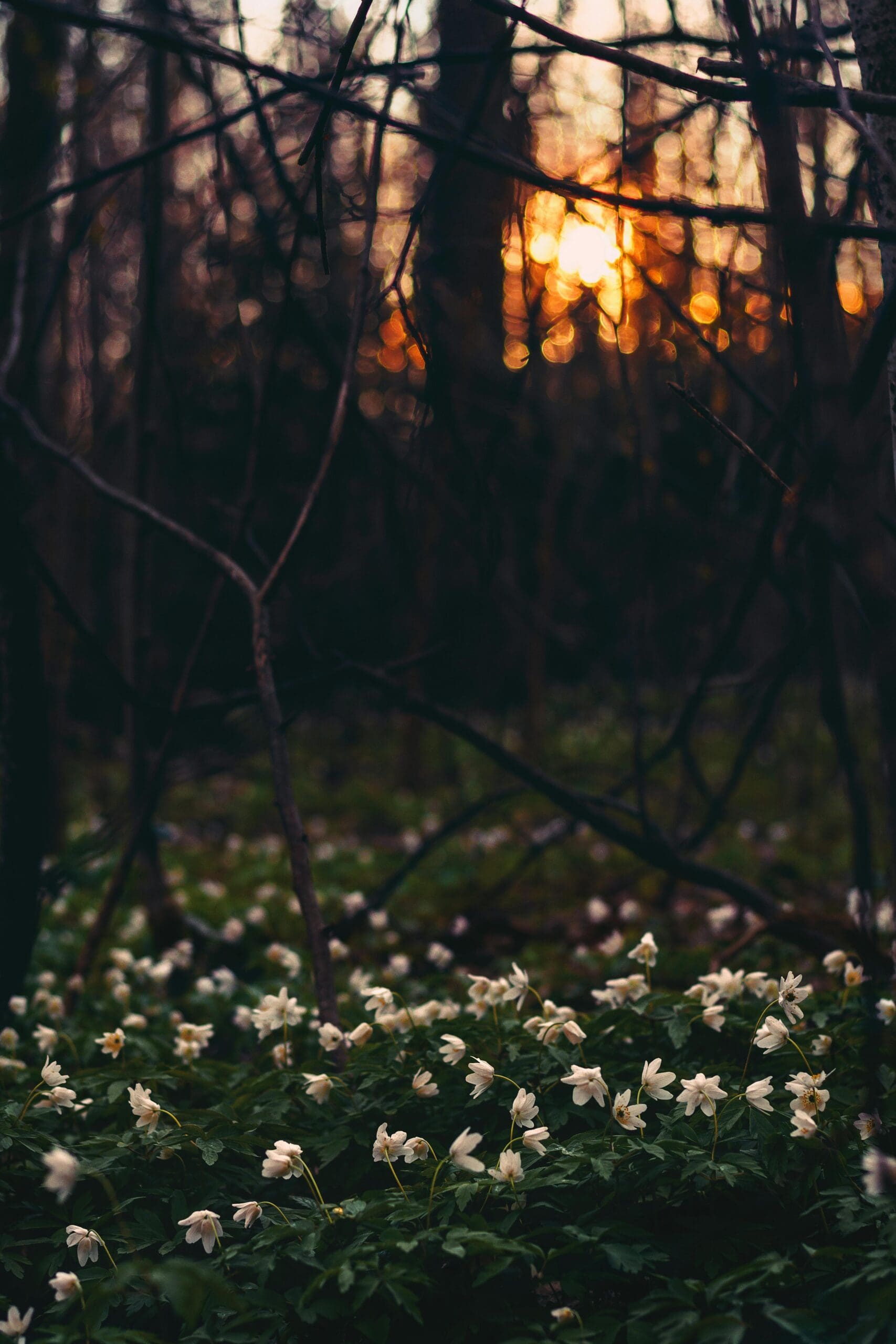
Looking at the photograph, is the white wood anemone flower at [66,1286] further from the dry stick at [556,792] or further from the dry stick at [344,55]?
the dry stick at [344,55]

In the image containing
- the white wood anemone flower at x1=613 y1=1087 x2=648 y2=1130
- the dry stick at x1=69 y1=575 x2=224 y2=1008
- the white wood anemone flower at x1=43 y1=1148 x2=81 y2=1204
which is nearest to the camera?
the white wood anemone flower at x1=43 y1=1148 x2=81 y2=1204

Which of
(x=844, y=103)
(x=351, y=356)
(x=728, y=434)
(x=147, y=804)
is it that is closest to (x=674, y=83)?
(x=844, y=103)

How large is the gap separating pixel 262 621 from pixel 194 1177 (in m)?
1.53

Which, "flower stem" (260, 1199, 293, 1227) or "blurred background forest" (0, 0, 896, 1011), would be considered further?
"blurred background forest" (0, 0, 896, 1011)

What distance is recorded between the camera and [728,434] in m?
1.69

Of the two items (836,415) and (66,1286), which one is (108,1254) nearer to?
(66,1286)

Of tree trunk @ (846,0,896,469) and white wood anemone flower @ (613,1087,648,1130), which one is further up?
tree trunk @ (846,0,896,469)

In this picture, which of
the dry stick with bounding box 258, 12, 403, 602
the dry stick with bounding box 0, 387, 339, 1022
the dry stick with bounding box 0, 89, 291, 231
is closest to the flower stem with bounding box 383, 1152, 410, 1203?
the dry stick with bounding box 0, 387, 339, 1022

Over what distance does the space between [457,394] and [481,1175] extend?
6.20m

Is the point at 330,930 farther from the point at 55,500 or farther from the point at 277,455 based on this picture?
the point at 55,500

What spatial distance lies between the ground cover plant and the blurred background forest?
51 centimetres

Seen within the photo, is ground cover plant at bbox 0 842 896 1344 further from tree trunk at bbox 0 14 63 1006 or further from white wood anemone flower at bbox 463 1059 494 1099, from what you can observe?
tree trunk at bbox 0 14 63 1006

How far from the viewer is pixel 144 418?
172 inches

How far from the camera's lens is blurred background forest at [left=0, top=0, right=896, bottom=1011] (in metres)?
2.01
